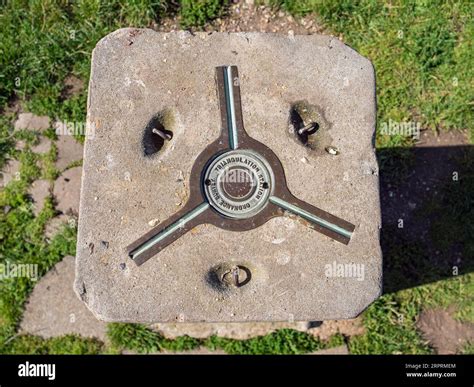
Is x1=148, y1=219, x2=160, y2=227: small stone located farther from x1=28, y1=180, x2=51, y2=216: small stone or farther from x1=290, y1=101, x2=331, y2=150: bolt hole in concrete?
x1=28, y1=180, x2=51, y2=216: small stone

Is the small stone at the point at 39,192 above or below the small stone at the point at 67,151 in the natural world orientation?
below

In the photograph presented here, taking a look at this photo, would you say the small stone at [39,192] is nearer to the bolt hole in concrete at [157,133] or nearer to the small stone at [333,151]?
the bolt hole in concrete at [157,133]

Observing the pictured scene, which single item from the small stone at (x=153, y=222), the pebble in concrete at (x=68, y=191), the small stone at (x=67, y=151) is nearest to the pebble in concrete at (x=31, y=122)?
the small stone at (x=67, y=151)

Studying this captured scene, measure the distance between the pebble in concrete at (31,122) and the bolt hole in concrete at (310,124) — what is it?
2.08 m

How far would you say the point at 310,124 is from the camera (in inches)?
122

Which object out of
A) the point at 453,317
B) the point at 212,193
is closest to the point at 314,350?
the point at 453,317

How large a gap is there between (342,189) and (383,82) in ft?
5.32

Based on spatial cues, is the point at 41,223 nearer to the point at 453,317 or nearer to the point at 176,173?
the point at 176,173

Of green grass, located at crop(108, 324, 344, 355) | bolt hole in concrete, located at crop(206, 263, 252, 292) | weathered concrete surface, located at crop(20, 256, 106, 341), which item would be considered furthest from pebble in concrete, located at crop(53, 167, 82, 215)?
bolt hole in concrete, located at crop(206, 263, 252, 292)

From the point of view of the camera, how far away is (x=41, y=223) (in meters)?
4.15

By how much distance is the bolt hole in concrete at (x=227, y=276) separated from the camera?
2.99 meters
